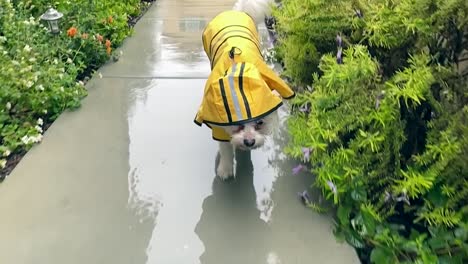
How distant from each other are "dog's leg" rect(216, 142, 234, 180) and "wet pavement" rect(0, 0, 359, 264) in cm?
6

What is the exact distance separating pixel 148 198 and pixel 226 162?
0.58m

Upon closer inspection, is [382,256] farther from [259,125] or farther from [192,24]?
[192,24]

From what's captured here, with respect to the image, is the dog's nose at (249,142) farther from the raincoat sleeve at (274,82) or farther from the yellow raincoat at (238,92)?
the raincoat sleeve at (274,82)

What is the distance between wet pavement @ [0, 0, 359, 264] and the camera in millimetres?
2766

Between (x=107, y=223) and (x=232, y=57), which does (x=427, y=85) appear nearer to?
(x=232, y=57)

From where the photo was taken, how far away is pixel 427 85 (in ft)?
8.04

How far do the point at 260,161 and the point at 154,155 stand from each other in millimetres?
787

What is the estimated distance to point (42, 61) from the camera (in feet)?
A: 14.3

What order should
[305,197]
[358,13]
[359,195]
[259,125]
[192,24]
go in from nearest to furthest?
[359,195]
[259,125]
[358,13]
[305,197]
[192,24]

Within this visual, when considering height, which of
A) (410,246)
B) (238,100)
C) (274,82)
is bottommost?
(410,246)

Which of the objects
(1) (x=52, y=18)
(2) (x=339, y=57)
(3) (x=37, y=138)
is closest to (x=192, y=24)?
(1) (x=52, y=18)

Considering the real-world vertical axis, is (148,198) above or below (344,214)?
below

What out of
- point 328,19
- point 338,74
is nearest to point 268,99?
point 338,74

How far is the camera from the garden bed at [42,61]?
12.3 ft
